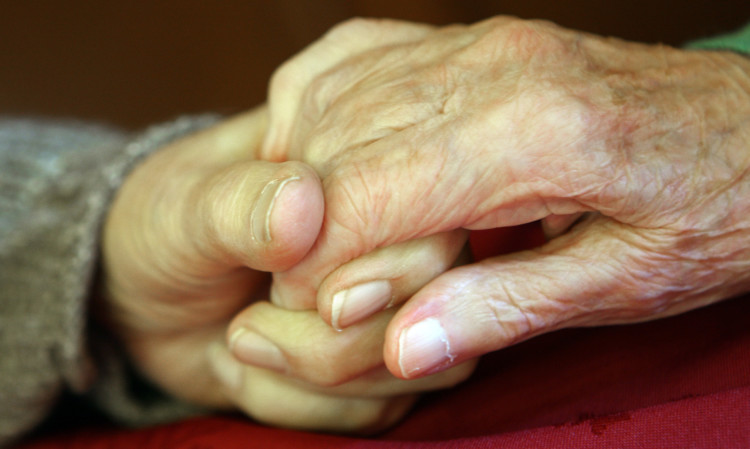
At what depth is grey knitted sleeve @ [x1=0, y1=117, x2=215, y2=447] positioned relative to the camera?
741 mm

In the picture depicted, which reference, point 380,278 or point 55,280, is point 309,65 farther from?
point 55,280

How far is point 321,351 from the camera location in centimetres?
54

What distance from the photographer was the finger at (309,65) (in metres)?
0.64

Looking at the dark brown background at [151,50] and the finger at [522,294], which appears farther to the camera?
the dark brown background at [151,50]

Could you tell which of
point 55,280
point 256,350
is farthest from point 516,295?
point 55,280

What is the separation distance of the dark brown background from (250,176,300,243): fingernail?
3.30ft

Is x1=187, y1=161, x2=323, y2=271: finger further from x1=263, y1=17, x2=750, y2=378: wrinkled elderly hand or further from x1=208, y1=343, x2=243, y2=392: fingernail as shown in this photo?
x1=208, y1=343, x2=243, y2=392: fingernail

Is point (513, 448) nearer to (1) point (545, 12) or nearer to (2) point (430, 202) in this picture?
(2) point (430, 202)

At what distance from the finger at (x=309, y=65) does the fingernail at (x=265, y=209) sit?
0.18 metres

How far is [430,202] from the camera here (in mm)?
473

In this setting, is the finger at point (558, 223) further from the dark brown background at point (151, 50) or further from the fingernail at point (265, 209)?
the dark brown background at point (151, 50)

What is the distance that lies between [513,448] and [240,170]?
0.29 meters

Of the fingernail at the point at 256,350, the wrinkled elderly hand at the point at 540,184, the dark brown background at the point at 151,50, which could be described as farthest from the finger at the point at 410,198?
the dark brown background at the point at 151,50

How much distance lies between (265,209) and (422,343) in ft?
0.49
